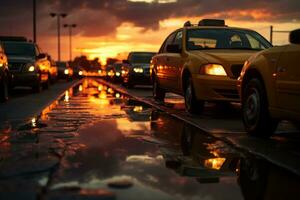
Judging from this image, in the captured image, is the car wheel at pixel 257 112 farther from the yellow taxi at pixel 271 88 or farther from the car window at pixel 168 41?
the car window at pixel 168 41

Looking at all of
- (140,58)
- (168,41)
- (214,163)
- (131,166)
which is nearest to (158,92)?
(168,41)

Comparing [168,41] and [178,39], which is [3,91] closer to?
[168,41]

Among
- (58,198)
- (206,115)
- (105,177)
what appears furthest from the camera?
(206,115)

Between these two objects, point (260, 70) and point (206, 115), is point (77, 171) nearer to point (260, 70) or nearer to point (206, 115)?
point (260, 70)

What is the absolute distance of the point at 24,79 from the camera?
751 inches

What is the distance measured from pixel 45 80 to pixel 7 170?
1717cm

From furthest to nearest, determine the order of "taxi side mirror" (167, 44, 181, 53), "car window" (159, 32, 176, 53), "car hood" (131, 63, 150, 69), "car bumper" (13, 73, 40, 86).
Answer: "car hood" (131, 63, 150, 69) < "car bumper" (13, 73, 40, 86) < "car window" (159, 32, 176, 53) < "taxi side mirror" (167, 44, 181, 53)

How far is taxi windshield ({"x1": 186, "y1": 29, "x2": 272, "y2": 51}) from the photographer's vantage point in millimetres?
11820

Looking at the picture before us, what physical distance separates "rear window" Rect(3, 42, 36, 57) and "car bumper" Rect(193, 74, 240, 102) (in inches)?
448

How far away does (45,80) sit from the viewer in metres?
22.2

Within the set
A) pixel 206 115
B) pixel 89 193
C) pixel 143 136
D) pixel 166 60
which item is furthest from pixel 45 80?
pixel 89 193

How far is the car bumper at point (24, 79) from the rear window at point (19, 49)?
1326 mm

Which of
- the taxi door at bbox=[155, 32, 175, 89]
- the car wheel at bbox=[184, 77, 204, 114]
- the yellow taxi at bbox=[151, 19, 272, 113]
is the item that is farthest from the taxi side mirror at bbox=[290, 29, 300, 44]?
the taxi door at bbox=[155, 32, 175, 89]

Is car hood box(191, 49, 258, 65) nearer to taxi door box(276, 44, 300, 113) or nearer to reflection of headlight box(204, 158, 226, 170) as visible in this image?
taxi door box(276, 44, 300, 113)
